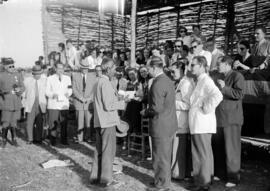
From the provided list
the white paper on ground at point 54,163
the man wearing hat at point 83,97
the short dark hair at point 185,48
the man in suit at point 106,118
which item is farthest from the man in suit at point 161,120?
the man wearing hat at point 83,97

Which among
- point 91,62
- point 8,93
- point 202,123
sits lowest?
point 202,123

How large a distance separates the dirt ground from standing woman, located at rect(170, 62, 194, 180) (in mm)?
256

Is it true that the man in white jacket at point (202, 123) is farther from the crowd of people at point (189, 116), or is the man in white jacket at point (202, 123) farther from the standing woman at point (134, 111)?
the standing woman at point (134, 111)

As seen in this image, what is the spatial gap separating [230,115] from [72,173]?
301cm

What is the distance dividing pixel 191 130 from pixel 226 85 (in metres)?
0.90

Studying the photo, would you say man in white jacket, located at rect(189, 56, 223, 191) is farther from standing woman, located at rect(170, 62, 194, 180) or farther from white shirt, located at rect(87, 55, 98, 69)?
white shirt, located at rect(87, 55, 98, 69)

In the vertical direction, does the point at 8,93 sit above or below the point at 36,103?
above

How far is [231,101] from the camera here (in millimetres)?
5504

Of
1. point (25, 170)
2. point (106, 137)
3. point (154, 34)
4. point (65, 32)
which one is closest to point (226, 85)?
point (106, 137)

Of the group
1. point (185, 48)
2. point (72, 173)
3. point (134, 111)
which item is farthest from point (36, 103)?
point (185, 48)

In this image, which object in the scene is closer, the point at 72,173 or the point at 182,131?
the point at 182,131

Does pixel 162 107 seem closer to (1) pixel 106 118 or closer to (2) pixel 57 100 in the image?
(1) pixel 106 118

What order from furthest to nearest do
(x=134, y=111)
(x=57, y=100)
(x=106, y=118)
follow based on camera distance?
(x=57, y=100), (x=134, y=111), (x=106, y=118)

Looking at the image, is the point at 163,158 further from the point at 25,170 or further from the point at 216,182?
the point at 25,170
